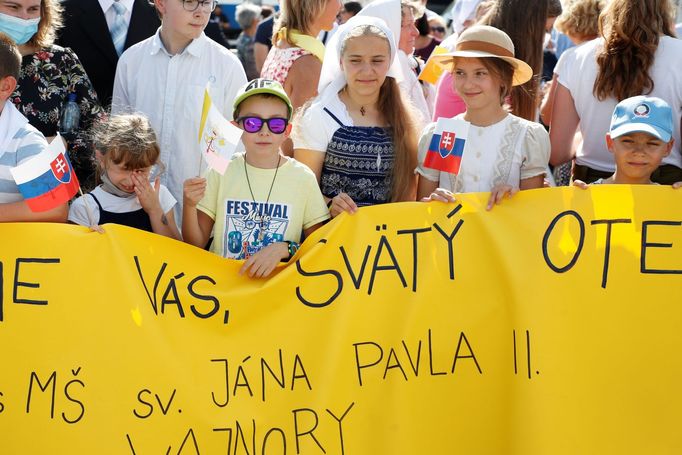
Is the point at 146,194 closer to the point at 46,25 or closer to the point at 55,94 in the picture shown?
the point at 55,94

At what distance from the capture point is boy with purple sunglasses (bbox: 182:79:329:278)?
4.21 m

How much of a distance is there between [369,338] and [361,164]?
0.89 meters

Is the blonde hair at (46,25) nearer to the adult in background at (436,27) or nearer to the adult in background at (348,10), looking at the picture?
the adult in background at (348,10)

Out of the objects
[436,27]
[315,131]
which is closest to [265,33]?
[436,27]

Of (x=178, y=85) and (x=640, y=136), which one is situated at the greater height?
(x=178, y=85)

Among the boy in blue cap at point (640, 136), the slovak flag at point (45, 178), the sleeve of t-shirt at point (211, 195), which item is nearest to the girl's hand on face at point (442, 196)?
the boy in blue cap at point (640, 136)

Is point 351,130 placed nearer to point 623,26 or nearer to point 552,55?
point 623,26

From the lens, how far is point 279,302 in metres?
4.06

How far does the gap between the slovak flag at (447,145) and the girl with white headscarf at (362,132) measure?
0.79 feet

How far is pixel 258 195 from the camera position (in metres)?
4.24

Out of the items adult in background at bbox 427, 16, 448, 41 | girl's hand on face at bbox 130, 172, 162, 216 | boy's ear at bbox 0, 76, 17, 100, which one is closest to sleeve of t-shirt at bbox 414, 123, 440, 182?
girl's hand on face at bbox 130, 172, 162, 216

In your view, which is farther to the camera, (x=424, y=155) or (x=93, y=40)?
(x=93, y=40)

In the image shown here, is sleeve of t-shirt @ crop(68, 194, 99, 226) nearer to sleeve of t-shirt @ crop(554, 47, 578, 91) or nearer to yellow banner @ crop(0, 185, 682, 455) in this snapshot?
yellow banner @ crop(0, 185, 682, 455)

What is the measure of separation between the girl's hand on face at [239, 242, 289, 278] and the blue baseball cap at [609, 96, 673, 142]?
151 centimetres
